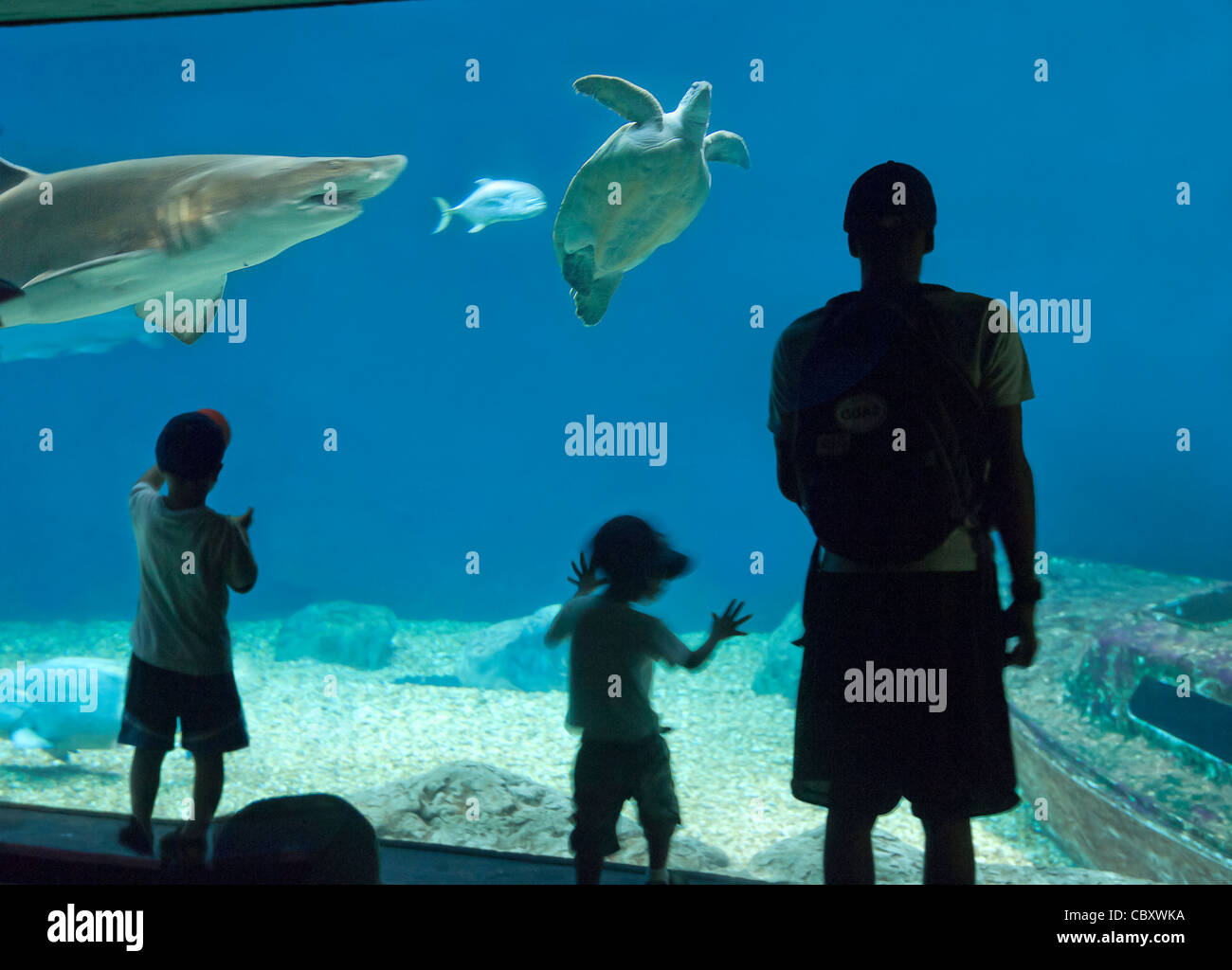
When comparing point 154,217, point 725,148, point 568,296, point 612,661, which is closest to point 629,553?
point 612,661

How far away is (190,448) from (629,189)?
3.00 m

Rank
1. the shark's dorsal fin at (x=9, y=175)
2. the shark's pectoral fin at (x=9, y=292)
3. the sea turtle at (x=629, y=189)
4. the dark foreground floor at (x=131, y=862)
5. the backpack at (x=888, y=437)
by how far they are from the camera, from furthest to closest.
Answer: the sea turtle at (x=629, y=189)
the shark's dorsal fin at (x=9, y=175)
the shark's pectoral fin at (x=9, y=292)
the dark foreground floor at (x=131, y=862)
the backpack at (x=888, y=437)

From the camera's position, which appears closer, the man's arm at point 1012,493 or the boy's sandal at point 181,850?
the man's arm at point 1012,493

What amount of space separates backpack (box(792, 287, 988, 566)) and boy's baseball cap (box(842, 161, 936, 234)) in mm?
176

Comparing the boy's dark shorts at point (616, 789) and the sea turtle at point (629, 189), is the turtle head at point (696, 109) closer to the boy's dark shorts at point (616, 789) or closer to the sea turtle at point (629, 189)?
the sea turtle at point (629, 189)

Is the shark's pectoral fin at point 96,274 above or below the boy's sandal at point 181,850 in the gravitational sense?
above

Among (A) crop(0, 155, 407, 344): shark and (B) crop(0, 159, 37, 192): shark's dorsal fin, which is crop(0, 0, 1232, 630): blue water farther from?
(A) crop(0, 155, 407, 344): shark

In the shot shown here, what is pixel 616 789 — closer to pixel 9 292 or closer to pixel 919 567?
pixel 919 567

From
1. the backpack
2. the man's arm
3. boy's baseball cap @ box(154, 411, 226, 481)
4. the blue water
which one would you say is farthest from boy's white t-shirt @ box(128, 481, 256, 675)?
the blue water

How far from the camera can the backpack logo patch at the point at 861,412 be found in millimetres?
1471

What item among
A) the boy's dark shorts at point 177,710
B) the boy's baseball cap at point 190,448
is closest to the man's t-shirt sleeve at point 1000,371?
the boy's baseball cap at point 190,448

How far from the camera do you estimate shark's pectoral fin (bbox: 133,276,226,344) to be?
10.3 feet

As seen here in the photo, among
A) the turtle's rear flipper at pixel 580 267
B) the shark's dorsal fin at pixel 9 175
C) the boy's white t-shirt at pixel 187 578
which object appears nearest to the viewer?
the boy's white t-shirt at pixel 187 578
